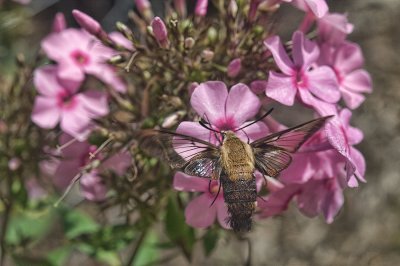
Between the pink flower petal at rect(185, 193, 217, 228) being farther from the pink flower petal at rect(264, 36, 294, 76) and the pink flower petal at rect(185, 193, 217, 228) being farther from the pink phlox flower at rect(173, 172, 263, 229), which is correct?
the pink flower petal at rect(264, 36, 294, 76)

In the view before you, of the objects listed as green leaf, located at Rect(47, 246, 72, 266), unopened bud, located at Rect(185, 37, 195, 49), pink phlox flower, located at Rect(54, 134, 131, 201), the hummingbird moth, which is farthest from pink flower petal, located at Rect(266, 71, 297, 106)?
green leaf, located at Rect(47, 246, 72, 266)

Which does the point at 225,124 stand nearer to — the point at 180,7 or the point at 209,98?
the point at 209,98

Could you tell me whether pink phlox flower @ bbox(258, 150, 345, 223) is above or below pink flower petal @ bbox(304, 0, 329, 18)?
below

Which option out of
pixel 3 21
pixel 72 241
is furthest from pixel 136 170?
pixel 3 21

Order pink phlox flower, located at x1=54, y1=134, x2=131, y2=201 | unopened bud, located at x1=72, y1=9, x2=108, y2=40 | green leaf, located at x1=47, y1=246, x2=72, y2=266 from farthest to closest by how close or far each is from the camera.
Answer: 1. green leaf, located at x1=47, y1=246, x2=72, y2=266
2. pink phlox flower, located at x1=54, y1=134, x2=131, y2=201
3. unopened bud, located at x1=72, y1=9, x2=108, y2=40

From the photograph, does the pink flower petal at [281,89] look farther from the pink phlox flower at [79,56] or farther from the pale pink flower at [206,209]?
the pink phlox flower at [79,56]

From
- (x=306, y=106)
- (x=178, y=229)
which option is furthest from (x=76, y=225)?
(x=306, y=106)
